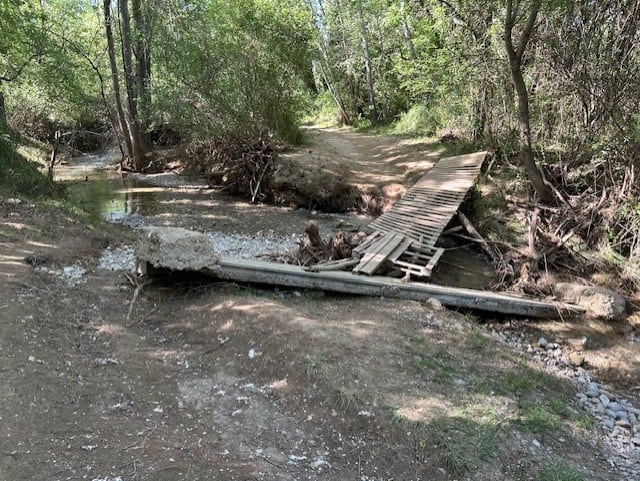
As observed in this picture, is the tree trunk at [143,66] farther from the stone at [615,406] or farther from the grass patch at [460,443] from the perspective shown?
the stone at [615,406]

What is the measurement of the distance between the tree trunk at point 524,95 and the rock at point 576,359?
12.6 feet

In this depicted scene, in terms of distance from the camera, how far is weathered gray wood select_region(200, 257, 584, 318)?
6500mm

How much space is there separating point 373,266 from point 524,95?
13.8 feet

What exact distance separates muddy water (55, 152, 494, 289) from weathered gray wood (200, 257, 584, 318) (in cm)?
113

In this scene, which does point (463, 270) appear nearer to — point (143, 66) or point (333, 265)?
point (333, 265)

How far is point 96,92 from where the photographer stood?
15.7 meters

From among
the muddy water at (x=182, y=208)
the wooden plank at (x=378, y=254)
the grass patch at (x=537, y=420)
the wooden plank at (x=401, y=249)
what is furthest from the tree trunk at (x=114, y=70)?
the grass patch at (x=537, y=420)

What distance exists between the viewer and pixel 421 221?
30.1ft

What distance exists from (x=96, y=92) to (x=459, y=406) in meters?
15.7

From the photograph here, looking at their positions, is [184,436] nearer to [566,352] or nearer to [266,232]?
[566,352]

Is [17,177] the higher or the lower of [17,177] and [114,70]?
the lower

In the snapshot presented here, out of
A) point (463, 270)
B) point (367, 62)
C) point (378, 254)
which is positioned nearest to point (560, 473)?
point (378, 254)

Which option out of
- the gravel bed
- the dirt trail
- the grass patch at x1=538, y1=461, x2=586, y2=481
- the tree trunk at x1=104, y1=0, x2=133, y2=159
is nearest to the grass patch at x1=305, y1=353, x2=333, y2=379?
the grass patch at x1=538, y1=461, x2=586, y2=481

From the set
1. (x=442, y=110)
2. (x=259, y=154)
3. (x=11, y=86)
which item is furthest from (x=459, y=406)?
(x=11, y=86)
